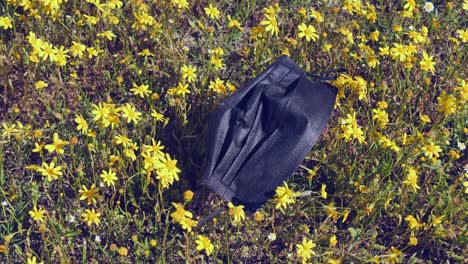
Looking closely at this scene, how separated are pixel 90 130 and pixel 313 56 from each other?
55.0 inches

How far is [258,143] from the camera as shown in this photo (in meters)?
2.69

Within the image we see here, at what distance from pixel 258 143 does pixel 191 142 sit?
49 cm

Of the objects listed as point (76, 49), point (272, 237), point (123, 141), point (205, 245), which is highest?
point (76, 49)

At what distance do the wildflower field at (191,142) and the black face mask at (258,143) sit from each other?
111 mm

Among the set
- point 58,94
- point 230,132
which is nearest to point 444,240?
point 230,132

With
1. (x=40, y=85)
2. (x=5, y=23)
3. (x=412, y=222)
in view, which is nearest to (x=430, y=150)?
(x=412, y=222)

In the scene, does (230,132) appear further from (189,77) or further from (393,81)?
(393,81)

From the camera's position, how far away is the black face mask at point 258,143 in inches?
104

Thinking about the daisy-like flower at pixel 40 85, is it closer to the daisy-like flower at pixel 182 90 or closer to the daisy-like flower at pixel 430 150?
the daisy-like flower at pixel 182 90

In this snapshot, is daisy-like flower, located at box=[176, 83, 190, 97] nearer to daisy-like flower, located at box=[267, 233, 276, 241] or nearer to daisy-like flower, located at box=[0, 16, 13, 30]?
daisy-like flower, located at box=[267, 233, 276, 241]

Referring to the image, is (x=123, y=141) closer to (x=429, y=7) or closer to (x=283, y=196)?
(x=283, y=196)

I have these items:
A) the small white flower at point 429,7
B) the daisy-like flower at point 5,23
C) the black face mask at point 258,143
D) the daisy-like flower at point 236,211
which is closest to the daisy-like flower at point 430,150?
the black face mask at point 258,143

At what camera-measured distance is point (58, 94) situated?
123 inches

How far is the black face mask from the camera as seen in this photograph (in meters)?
2.64
